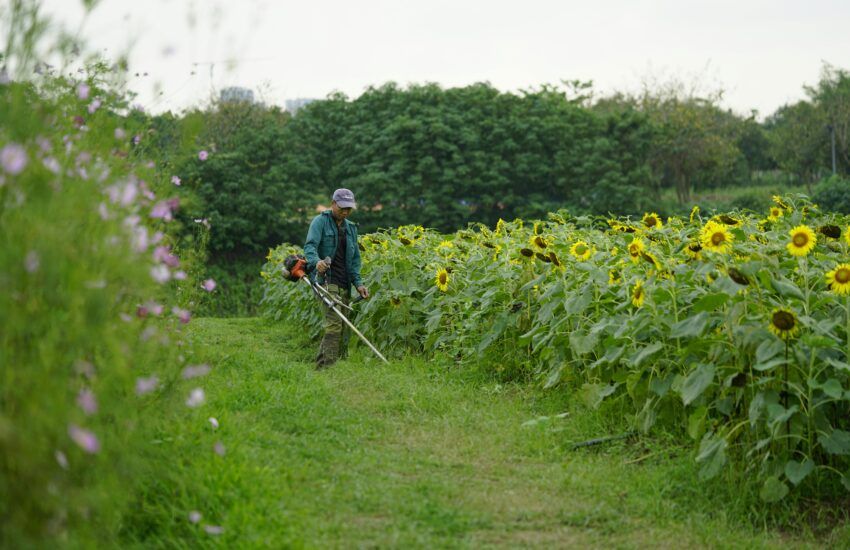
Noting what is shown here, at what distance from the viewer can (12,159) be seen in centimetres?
275

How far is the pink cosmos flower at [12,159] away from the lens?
273 cm

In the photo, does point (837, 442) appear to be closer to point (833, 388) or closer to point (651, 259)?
point (833, 388)

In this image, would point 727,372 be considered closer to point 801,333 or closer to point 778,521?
point 801,333

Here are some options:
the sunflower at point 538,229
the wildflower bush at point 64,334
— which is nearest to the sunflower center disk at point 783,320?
the wildflower bush at point 64,334

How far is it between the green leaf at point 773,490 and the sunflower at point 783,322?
656mm

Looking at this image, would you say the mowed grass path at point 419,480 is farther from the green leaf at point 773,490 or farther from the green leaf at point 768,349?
the green leaf at point 768,349

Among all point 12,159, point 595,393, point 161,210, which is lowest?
point 595,393

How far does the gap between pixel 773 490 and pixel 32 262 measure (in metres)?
3.29

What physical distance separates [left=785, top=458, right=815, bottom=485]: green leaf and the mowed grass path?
257mm

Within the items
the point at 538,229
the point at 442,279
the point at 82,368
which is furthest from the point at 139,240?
the point at 442,279

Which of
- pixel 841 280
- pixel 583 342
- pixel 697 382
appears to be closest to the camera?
pixel 841 280

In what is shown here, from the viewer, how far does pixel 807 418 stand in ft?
14.6

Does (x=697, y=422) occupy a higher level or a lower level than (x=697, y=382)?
lower

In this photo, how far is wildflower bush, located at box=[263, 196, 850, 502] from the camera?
4.45 metres
